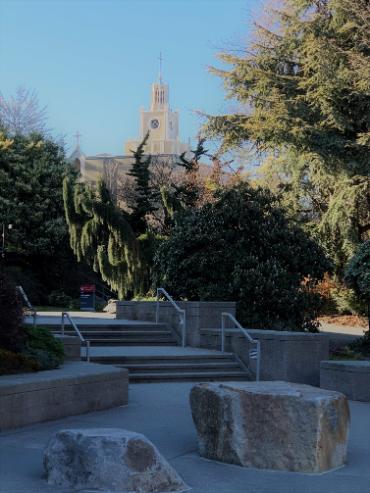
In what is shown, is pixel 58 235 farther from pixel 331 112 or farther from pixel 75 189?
pixel 331 112

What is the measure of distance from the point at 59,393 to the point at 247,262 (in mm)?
9450

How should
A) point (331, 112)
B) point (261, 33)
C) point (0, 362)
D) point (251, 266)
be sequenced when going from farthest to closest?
point (261, 33) < point (331, 112) < point (251, 266) < point (0, 362)

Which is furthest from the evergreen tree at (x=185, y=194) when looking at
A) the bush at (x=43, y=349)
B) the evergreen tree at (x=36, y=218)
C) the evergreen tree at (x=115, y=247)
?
the bush at (x=43, y=349)

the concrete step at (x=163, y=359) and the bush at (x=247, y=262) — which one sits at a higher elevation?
the bush at (x=247, y=262)

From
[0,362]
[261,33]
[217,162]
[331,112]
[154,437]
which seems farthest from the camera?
[217,162]

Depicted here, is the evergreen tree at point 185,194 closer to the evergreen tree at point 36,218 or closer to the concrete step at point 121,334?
the evergreen tree at point 36,218

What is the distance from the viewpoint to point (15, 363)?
9.52 metres

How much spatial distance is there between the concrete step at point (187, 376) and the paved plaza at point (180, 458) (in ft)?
6.59

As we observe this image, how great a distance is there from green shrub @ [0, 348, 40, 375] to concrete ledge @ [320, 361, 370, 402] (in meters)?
5.01

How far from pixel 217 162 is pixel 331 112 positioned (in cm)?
1296

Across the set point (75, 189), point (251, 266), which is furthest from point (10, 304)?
point (75, 189)

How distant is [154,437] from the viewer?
8148 mm

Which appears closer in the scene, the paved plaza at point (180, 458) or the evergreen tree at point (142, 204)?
the paved plaza at point (180, 458)

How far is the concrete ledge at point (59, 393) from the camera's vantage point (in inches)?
325
